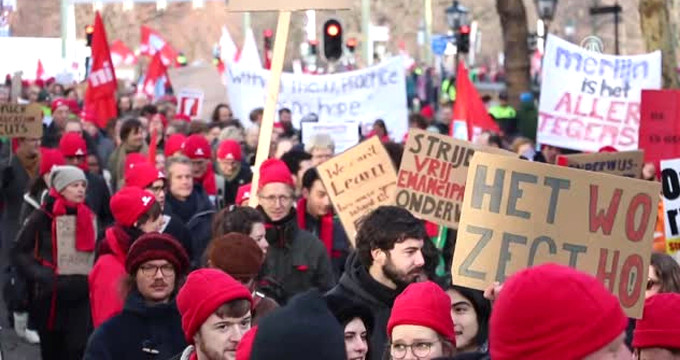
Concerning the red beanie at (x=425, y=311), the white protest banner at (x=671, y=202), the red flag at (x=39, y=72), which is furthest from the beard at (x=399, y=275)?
the red flag at (x=39, y=72)

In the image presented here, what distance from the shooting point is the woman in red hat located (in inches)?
225

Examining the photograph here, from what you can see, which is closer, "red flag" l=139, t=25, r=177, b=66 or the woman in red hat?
the woman in red hat

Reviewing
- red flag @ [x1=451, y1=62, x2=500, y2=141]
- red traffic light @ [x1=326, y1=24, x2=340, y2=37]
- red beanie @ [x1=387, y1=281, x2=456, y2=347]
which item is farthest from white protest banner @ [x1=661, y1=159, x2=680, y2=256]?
red traffic light @ [x1=326, y1=24, x2=340, y2=37]

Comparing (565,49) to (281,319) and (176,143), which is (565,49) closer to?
(176,143)

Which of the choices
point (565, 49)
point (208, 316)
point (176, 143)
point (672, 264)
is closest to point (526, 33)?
point (565, 49)

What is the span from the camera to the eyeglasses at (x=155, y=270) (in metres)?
7.02

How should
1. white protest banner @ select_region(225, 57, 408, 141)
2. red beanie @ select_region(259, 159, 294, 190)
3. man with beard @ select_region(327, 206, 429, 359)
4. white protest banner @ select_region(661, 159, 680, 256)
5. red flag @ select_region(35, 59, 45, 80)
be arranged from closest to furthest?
man with beard @ select_region(327, 206, 429, 359) < white protest banner @ select_region(661, 159, 680, 256) < red beanie @ select_region(259, 159, 294, 190) < white protest banner @ select_region(225, 57, 408, 141) < red flag @ select_region(35, 59, 45, 80)

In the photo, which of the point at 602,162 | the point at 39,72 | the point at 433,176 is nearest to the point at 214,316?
the point at 433,176

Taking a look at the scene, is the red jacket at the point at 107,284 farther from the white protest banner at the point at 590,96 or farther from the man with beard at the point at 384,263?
the white protest banner at the point at 590,96

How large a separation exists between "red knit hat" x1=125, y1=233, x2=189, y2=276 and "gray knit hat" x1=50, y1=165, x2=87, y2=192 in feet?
11.7

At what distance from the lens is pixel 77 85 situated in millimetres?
29344

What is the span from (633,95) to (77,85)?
15.8 meters

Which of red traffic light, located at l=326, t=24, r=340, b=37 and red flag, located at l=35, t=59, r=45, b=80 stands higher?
red traffic light, located at l=326, t=24, r=340, b=37

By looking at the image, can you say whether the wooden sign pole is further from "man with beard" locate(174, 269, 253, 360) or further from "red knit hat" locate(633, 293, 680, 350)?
"red knit hat" locate(633, 293, 680, 350)
